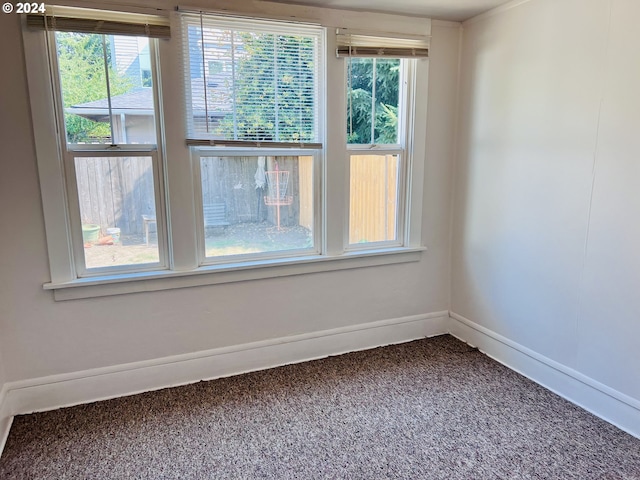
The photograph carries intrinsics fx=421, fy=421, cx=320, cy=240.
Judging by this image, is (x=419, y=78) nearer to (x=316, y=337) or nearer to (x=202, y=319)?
(x=316, y=337)

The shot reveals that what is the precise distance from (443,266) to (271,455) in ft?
6.41

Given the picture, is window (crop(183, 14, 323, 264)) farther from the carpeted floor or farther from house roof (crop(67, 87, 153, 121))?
the carpeted floor

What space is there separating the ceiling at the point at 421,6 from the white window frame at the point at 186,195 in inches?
3.1

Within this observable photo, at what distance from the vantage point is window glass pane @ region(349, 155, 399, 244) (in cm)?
296

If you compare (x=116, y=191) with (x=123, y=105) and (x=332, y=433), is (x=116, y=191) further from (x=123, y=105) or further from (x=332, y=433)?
(x=332, y=433)

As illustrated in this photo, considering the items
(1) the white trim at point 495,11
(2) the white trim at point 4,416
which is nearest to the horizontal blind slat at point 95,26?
(2) the white trim at point 4,416

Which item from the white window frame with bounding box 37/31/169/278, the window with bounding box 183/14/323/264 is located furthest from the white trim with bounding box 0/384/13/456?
the window with bounding box 183/14/323/264

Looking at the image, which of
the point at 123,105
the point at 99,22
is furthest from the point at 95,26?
the point at 123,105

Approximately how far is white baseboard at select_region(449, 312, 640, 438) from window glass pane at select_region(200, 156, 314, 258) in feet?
4.68

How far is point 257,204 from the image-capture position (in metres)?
2.73

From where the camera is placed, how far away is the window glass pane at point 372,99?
2.82 meters

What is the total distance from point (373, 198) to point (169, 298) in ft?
5.02

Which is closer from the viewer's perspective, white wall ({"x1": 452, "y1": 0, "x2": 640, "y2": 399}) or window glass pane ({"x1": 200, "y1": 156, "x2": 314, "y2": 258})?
white wall ({"x1": 452, "y1": 0, "x2": 640, "y2": 399})

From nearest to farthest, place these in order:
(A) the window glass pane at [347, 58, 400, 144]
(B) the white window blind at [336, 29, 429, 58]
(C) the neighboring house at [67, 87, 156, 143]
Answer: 1. (C) the neighboring house at [67, 87, 156, 143]
2. (B) the white window blind at [336, 29, 429, 58]
3. (A) the window glass pane at [347, 58, 400, 144]
